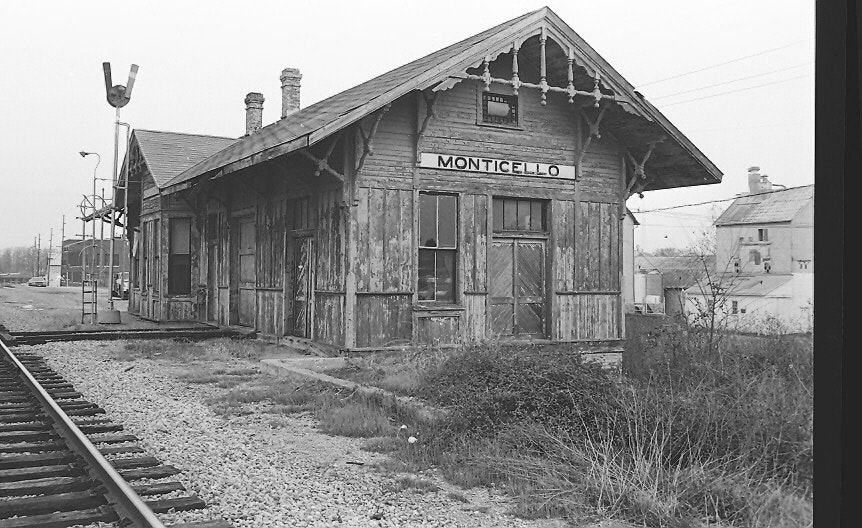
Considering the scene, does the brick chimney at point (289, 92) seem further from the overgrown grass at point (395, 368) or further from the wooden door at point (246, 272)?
the overgrown grass at point (395, 368)

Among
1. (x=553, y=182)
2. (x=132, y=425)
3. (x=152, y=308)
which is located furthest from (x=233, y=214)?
(x=132, y=425)

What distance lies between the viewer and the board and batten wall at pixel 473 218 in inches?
482

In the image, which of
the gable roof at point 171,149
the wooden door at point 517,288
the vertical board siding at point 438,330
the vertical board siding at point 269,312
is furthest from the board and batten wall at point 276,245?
the wooden door at point 517,288

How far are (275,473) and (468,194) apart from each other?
8073 millimetres

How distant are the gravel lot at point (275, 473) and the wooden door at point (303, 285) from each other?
4.34 m

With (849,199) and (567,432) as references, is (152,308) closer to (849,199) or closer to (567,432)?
(567,432)

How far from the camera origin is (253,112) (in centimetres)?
2406

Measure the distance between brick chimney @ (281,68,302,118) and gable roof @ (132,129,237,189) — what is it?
3.79 metres

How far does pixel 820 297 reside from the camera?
95 centimetres

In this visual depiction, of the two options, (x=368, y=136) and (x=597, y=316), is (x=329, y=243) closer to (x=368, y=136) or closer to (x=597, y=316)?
(x=368, y=136)

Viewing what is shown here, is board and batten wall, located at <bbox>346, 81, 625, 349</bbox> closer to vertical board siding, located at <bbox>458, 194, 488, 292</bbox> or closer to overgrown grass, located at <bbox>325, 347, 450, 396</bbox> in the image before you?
vertical board siding, located at <bbox>458, 194, 488, 292</bbox>

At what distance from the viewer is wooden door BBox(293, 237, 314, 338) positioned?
45.1 feet

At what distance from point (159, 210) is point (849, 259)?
22116 millimetres

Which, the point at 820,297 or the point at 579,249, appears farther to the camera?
the point at 579,249
